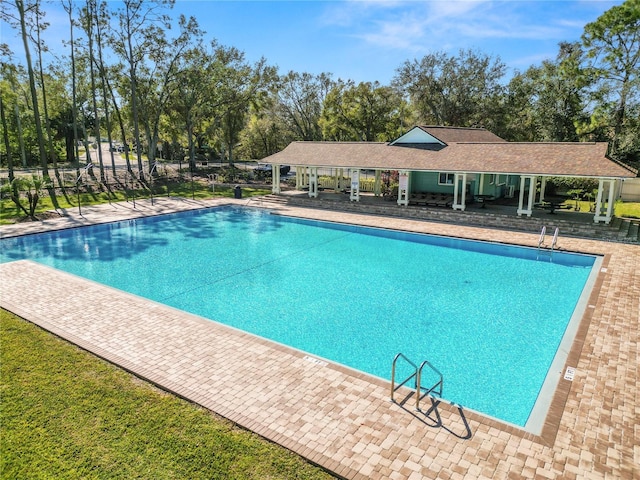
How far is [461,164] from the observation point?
70.1ft

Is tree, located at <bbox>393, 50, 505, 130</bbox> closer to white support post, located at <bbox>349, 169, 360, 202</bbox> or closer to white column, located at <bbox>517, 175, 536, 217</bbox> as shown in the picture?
white support post, located at <bbox>349, 169, 360, 202</bbox>

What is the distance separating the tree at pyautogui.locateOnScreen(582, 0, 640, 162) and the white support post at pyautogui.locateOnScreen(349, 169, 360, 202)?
2023cm

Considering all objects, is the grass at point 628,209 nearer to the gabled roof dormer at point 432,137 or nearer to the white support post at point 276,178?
the gabled roof dormer at point 432,137

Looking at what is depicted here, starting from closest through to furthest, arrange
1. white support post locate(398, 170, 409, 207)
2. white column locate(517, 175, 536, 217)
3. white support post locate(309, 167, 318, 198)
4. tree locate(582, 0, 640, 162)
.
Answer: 1. white column locate(517, 175, 536, 217)
2. white support post locate(398, 170, 409, 207)
3. white support post locate(309, 167, 318, 198)
4. tree locate(582, 0, 640, 162)

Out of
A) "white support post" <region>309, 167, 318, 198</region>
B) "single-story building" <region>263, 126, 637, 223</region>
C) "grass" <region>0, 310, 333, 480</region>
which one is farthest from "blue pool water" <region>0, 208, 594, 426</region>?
"white support post" <region>309, 167, 318, 198</region>

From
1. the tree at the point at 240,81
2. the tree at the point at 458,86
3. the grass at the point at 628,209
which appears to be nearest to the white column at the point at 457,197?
the grass at the point at 628,209

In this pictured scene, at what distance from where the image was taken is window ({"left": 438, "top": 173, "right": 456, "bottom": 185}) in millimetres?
24328

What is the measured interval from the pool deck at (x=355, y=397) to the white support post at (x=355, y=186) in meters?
14.9

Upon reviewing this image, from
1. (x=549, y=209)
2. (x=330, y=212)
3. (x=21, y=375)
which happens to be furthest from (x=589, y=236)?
(x=21, y=375)

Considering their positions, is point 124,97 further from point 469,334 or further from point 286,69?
point 469,334

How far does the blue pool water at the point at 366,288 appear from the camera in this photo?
8.78 metres

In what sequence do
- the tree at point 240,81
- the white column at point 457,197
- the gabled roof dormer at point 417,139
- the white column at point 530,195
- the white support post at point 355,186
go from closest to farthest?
the white column at point 530,195
the white column at point 457,197
the gabled roof dormer at point 417,139
the white support post at point 355,186
the tree at point 240,81

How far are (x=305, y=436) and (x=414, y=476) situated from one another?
5.08ft

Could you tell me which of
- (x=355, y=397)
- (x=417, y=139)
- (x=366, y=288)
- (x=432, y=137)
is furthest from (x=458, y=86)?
(x=355, y=397)
